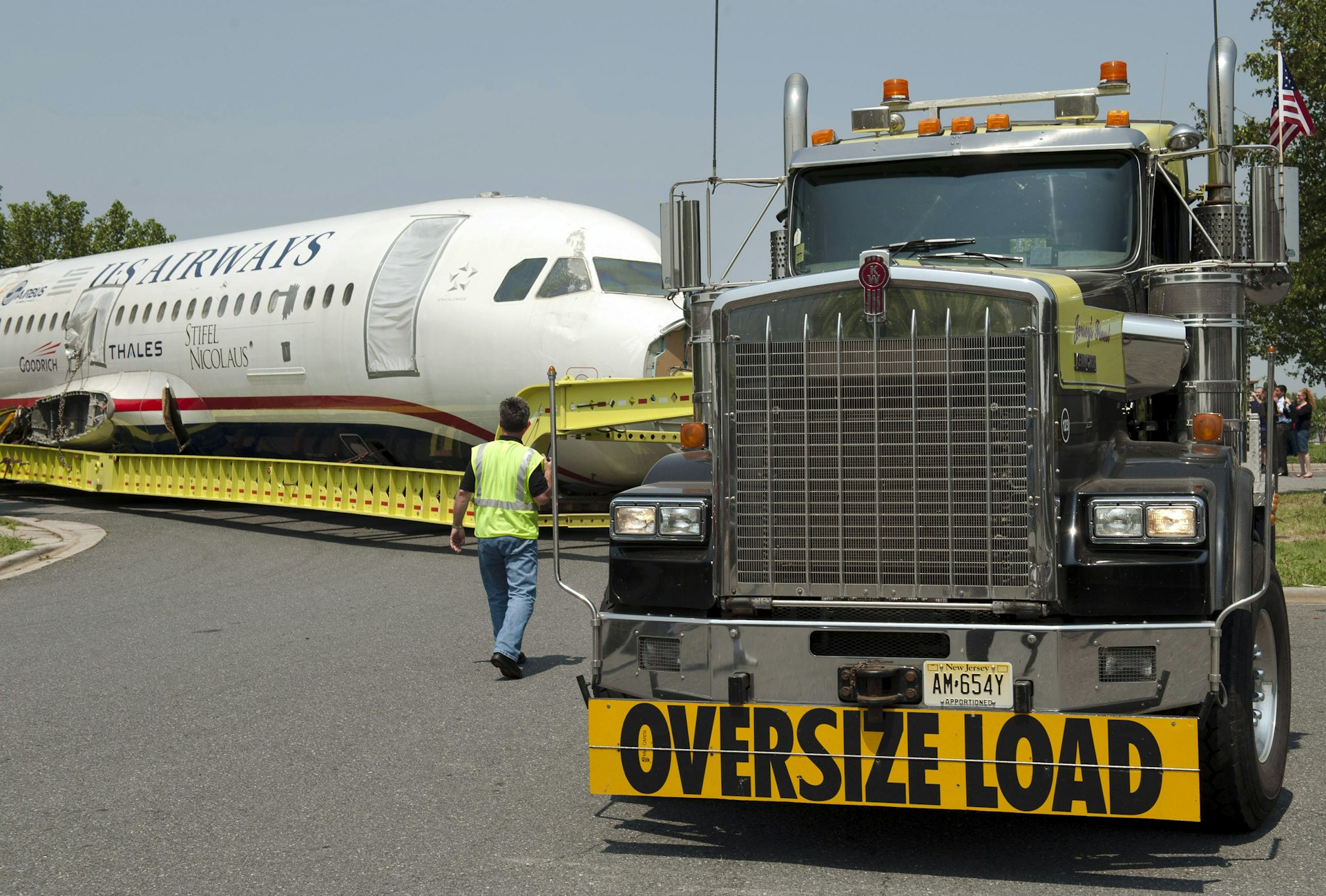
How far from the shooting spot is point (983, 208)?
23.4ft

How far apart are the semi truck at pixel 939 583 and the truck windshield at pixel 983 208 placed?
1251mm

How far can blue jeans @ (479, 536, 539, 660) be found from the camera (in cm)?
853

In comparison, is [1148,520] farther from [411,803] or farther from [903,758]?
[411,803]

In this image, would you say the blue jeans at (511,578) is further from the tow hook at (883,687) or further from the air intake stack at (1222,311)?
the tow hook at (883,687)

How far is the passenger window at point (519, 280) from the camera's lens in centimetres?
1623

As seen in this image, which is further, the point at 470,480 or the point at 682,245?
the point at 470,480

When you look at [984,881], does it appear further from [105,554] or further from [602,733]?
[105,554]

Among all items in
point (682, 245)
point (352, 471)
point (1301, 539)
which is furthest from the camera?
point (352, 471)

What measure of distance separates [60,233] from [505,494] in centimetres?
6536

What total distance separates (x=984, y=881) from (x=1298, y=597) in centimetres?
745

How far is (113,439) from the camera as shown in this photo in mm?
22500

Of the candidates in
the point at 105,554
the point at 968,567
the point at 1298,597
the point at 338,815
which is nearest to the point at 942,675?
the point at 968,567

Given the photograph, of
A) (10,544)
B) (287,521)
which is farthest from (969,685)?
(287,521)

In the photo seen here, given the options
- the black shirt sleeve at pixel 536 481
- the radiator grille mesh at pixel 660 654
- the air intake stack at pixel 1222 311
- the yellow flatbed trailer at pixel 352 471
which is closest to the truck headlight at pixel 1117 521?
the radiator grille mesh at pixel 660 654
